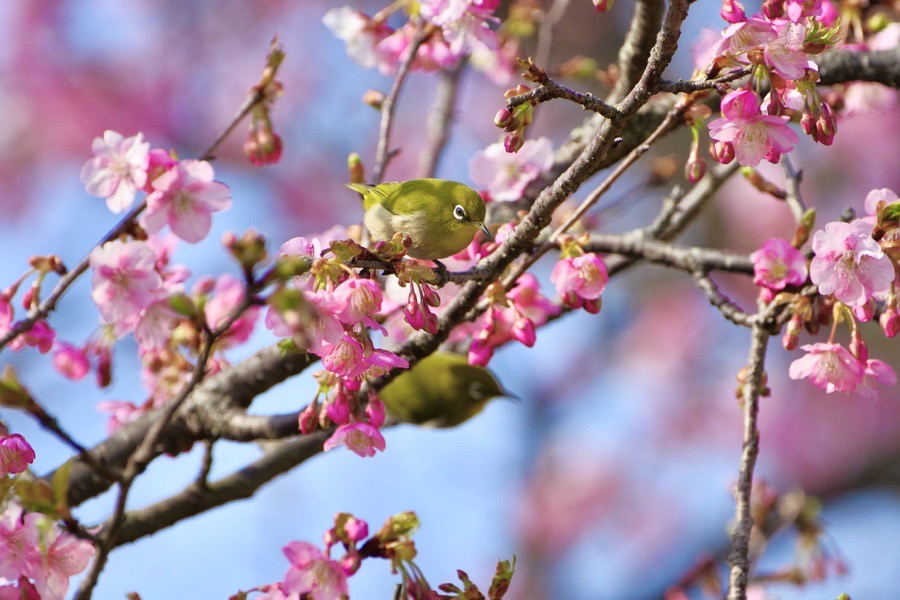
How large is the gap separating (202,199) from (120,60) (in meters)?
6.18

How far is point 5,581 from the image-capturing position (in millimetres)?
1830

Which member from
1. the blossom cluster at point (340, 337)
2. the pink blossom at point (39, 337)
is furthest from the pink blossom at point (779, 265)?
the pink blossom at point (39, 337)

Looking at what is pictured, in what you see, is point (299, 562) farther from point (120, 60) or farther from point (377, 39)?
point (120, 60)

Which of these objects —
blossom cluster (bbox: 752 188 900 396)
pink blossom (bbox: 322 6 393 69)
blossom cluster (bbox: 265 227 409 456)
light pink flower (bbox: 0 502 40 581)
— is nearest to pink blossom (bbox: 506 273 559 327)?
blossom cluster (bbox: 265 227 409 456)

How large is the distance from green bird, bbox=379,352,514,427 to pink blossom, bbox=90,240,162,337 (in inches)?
49.1

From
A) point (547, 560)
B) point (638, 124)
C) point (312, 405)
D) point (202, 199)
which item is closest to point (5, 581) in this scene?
point (312, 405)

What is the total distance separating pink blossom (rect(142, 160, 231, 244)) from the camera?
85.5 inches

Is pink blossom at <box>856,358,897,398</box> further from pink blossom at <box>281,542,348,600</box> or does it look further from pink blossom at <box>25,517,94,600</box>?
pink blossom at <box>25,517,94,600</box>

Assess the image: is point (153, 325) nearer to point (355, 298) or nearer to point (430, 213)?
point (355, 298)

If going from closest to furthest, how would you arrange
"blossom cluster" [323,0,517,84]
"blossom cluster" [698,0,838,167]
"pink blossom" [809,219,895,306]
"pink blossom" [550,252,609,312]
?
1. "blossom cluster" [698,0,838,167]
2. "pink blossom" [809,219,895,306]
3. "pink blossom" [550,252,609,312]
4. "blossom cluster" [323,0,517,84]

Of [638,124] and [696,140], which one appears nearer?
[696,140]

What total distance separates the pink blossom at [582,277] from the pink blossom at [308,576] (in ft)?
2.82

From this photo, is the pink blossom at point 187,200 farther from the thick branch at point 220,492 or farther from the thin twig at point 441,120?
the thin twig at point 441,120

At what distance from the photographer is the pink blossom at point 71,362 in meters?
2.90
